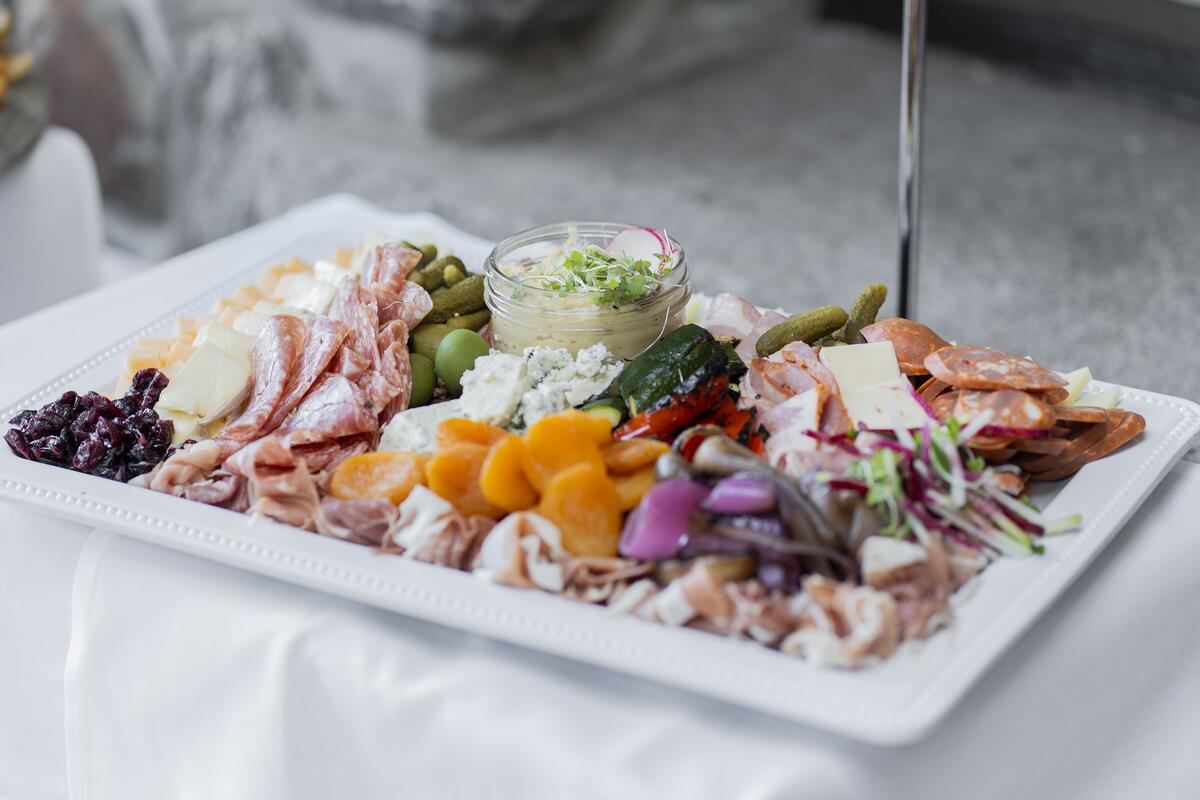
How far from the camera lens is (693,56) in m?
5.32

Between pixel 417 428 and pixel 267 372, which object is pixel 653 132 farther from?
pixel 417 428

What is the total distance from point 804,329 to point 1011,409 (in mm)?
302

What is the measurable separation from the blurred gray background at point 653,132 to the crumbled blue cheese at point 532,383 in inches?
82.5

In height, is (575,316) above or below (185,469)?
above

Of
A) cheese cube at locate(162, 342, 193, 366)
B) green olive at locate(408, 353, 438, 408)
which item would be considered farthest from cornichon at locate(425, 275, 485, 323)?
cheese cube at locate(162, 342, 193, 366)

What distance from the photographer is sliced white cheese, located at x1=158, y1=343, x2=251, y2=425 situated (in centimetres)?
154

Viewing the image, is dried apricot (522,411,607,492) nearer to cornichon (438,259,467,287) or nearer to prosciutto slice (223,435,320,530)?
prosciutto slice (223,435,320,530)

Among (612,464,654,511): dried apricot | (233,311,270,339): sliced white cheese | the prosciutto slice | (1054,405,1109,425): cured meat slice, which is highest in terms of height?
(1054,405,1109,425): cured meat slice

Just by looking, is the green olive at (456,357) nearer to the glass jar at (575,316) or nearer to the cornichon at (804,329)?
the glass jar at (575,316)

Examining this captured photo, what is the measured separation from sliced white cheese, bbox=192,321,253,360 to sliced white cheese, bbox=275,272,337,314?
0.43 ft

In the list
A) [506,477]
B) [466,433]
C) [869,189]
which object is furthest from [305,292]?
[869,189]

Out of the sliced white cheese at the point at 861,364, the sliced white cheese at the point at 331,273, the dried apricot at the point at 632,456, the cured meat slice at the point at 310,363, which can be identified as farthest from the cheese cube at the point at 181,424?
the sliced white cheese at the point at 861,364

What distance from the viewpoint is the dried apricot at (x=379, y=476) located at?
4.46ft

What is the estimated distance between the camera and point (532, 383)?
1.48 meters
